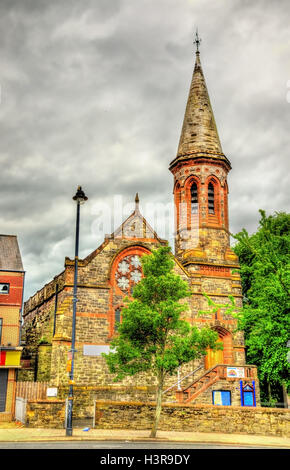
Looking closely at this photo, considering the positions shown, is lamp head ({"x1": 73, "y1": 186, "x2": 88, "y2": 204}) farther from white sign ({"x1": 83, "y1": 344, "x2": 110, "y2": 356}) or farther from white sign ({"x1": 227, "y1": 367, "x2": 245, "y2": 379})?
white sign ({"x1": 227, "y1": 367, "x2": 245, "y2": 379})

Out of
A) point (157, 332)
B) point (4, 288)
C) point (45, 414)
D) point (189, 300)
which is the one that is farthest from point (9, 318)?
point (189, 300)

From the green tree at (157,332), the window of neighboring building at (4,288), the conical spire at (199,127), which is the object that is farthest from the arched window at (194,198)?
the window of neighboring building at (4,288)

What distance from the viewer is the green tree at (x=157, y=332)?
20.6m

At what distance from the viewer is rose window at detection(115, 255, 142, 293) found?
103 ft

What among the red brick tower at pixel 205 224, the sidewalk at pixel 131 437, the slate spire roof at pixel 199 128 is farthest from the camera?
the slate spire roof at pixel 199 128

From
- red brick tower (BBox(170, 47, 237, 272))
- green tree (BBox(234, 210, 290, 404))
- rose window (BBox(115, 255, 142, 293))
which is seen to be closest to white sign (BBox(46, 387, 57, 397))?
rose window (BBox(115, 255, 142, 293))

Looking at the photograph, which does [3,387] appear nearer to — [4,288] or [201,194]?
[4,288]

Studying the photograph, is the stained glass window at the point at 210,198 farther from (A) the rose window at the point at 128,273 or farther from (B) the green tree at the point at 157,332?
(B) the green tree at the point at 157,332

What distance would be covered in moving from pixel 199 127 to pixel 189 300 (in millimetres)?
13747

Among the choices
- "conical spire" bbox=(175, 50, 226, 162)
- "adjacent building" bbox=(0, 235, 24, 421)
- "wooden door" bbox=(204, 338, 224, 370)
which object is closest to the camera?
"adjacent building" bbox=(0, 235, 24, 421)

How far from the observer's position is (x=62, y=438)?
18.8 m

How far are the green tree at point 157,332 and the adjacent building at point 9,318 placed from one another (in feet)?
29.0

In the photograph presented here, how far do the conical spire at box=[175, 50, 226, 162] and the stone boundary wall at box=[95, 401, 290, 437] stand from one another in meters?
19.5

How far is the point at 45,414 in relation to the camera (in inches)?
902
